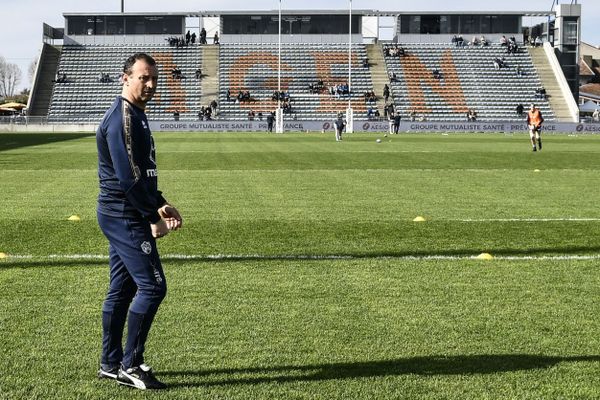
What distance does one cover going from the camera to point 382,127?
64812 millimetres

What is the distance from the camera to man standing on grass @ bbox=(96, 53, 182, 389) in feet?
16.9

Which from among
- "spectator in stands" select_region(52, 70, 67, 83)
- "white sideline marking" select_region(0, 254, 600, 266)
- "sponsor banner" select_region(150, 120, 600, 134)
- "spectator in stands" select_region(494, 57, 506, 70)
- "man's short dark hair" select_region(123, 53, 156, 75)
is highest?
"spectator in stands" select_region(494, 57, 506, 70)

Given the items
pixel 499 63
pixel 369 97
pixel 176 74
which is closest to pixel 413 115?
pixel 369 97

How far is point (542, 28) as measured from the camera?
81.3 meters

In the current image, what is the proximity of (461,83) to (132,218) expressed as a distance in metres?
71.8

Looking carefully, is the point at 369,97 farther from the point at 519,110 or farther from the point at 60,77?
the point at 60,77

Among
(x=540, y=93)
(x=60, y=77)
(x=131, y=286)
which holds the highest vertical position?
(x=60, y=77)

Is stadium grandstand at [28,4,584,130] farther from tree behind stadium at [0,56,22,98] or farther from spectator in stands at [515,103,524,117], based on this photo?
tree behind stadium at [0,56,22,98]

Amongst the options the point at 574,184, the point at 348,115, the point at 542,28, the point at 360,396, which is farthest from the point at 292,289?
the point at 542,28

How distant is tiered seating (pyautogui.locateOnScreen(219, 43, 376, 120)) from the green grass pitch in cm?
5373

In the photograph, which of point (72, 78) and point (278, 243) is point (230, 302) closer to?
point (278, 243)

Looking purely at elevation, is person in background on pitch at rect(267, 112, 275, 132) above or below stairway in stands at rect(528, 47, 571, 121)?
below

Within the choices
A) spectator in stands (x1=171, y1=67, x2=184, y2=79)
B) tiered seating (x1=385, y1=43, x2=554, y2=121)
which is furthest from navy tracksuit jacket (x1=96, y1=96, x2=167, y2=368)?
spectator in stands (x1=171, y1=67, x2=184, y2=79)

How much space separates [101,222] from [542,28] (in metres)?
80.9
